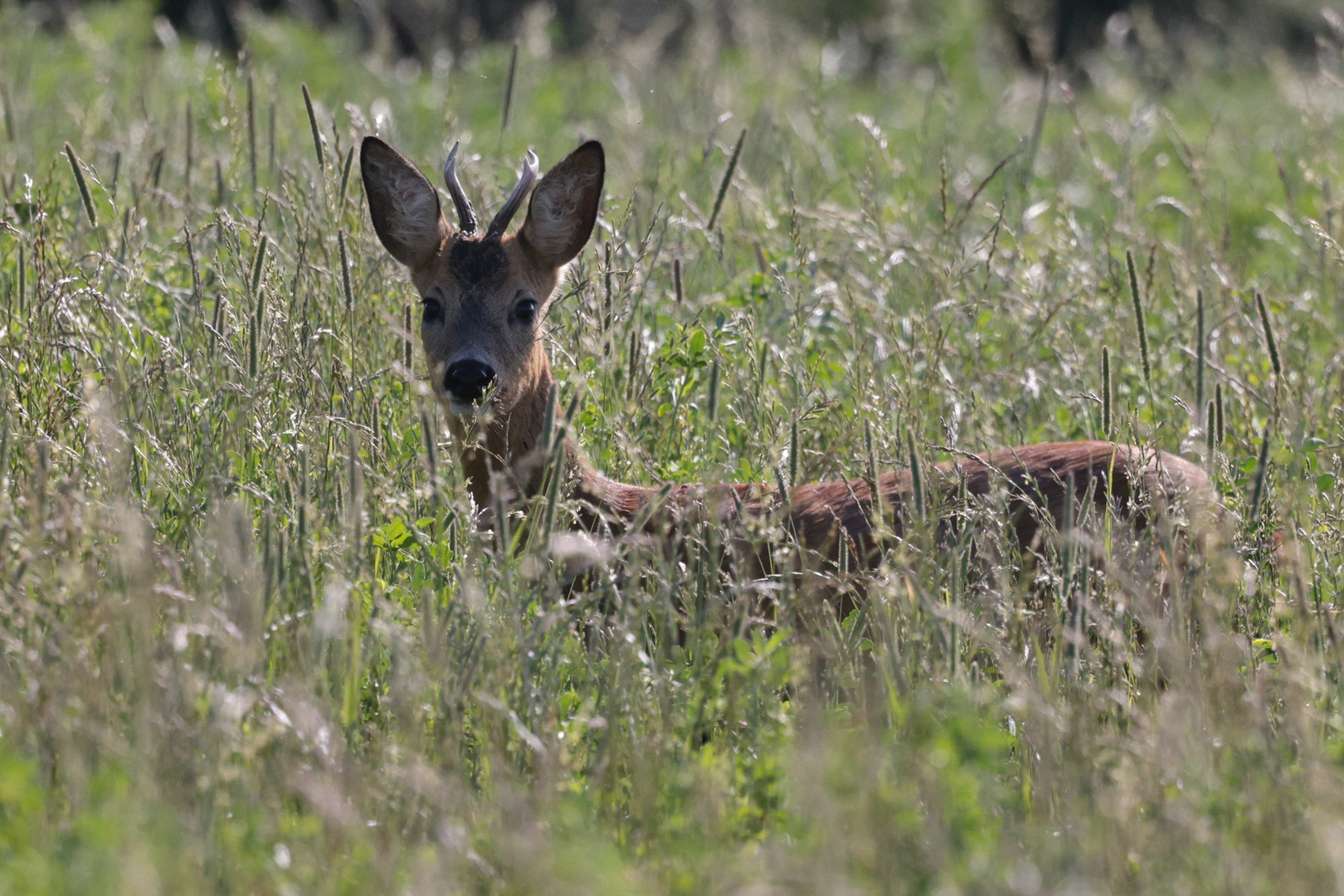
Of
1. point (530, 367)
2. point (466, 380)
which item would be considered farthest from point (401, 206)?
point (466, 380)

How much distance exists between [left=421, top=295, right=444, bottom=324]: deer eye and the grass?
11cm

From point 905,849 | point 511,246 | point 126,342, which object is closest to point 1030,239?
point 511,246

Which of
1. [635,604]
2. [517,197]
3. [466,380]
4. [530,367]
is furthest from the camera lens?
[530,367]

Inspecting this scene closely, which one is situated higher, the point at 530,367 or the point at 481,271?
the point at 481,271

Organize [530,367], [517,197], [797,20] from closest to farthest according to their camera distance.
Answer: [517,197] < [530,367] < [797,20]

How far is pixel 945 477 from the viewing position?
3.65 m

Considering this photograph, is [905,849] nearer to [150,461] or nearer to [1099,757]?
[1099,757]

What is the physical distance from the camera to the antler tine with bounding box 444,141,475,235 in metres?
4.24

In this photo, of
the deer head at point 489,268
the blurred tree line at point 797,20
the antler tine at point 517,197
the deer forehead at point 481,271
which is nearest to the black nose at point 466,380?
the deer head at point 489,268

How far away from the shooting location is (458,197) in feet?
14.2

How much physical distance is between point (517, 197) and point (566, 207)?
33cm

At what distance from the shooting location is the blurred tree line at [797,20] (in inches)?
383

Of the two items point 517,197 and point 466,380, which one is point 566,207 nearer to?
A: point 517,197

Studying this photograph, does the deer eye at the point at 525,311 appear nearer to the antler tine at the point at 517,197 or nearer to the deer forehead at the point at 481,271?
the deer forehead at the point at 481,271
